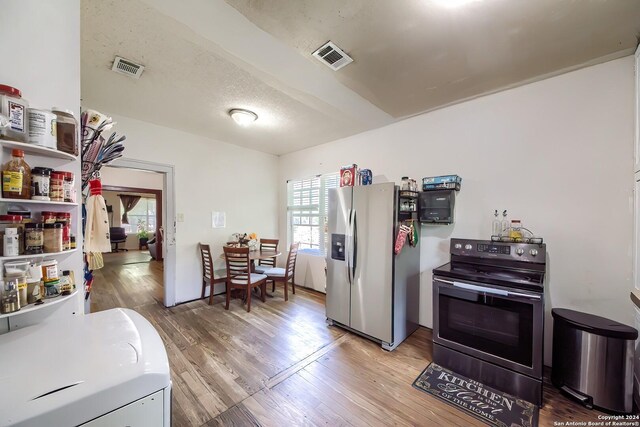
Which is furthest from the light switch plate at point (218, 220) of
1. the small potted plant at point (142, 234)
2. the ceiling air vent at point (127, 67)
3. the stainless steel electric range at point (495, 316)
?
the small potted plant at point (142, 234)

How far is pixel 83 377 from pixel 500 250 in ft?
9.20

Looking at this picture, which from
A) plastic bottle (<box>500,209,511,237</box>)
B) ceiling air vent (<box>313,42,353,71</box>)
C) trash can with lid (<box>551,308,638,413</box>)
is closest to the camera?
trash can with lid (<box>551,308,638,413</box>)

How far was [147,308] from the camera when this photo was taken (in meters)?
3.43

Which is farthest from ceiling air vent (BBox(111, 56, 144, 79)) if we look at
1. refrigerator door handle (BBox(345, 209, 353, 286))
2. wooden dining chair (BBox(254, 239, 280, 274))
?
wooden dining chair (BBox(254, 239, 280, 274))

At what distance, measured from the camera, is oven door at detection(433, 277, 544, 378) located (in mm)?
1743

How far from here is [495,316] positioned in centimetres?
193

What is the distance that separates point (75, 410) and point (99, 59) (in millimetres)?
2454

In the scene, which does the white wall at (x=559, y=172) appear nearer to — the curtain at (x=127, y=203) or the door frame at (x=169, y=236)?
the door frame at (x=169, y=236)

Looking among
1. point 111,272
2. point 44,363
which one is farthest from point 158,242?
point 44,363

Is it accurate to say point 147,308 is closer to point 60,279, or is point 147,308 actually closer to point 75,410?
point 60,279

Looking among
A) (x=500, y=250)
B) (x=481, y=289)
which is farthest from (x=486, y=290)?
(x=500, y=250)

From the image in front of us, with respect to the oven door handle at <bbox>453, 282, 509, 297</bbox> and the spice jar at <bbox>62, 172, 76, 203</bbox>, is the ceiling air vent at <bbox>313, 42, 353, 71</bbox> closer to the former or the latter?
the spice jar at <bbox>62, 172, 76, 203</bbox>

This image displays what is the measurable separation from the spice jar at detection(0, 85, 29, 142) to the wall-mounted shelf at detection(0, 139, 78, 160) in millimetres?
38

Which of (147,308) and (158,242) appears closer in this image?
(147,308)
